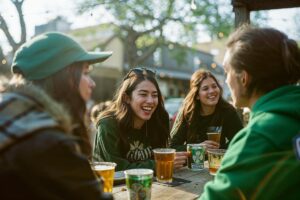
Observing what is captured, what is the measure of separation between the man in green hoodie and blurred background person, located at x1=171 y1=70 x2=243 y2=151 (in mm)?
2282

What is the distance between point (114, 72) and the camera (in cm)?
2388

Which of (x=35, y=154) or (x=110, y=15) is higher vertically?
(x=110, y=15)

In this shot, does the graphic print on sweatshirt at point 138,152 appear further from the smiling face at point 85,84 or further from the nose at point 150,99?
the smiling face at point 85,84

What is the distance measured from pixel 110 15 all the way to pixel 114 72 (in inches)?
254

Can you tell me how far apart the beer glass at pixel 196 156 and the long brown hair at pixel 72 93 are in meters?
1.29

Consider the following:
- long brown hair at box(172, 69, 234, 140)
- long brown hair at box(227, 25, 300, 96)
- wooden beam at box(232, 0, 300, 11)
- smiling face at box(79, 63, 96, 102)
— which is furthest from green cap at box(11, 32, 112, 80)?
wooden beam at box(232, 0, 300, 11)

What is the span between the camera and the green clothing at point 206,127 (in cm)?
412

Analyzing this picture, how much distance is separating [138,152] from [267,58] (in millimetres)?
1848

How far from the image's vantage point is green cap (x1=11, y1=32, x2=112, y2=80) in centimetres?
157

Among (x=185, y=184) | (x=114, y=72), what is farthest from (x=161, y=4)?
(x=185, y=184)

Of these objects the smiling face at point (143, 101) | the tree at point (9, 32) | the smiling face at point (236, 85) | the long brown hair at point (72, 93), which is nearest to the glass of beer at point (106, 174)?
the long brown hair at point (72, 93)

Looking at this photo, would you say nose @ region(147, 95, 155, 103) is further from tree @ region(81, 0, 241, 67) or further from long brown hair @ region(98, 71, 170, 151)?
tree @ region(81, 0, 241, 67)

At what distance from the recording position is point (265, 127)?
4.92 ft

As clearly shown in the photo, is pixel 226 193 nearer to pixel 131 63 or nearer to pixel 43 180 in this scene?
pixel 43 180
